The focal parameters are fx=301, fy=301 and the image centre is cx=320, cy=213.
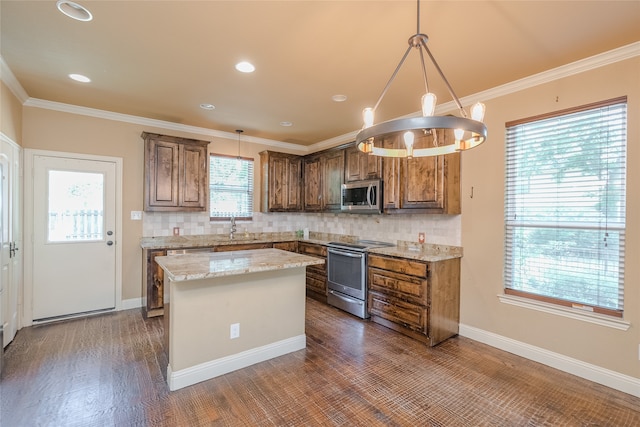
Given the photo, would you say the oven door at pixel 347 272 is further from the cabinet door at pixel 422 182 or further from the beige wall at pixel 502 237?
the beige wall at pixel 502 237

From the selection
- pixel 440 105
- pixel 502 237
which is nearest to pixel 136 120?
pixel 440 105

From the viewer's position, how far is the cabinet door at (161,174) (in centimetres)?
411

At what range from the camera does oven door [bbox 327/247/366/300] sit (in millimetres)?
3903

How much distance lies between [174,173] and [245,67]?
2227 mm

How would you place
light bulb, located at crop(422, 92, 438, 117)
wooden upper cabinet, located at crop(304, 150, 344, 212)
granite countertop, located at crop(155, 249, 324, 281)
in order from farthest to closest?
wooden upper cabinet, located at crop(304, 150, 344, 212), granite countertop, located at crop(155, 249, 324, 281), light bulb, located at crop(422, 92, 438, 117)

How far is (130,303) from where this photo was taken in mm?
4219

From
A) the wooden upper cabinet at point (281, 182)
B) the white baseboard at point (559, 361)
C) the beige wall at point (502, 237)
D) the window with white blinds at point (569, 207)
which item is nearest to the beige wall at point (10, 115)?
the wooden upper cabinet at point (281, 182)

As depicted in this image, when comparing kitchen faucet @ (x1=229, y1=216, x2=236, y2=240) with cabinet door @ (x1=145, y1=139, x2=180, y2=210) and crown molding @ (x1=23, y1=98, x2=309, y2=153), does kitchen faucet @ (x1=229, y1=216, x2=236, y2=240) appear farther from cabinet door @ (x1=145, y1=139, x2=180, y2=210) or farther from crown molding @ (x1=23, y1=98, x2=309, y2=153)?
crown molding @ (x1=23, y1=98, x2=309, y2=153)

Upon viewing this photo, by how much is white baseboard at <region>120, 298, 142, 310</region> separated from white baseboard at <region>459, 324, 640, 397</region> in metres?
4.28

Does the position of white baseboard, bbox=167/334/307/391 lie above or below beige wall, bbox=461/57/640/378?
below

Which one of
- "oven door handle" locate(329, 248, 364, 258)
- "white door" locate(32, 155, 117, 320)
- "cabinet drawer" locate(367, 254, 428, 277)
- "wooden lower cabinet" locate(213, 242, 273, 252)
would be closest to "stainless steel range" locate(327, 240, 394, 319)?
"oven door handle" locate(329, 248, 364, 258)

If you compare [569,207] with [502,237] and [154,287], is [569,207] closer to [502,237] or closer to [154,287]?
[502,237]

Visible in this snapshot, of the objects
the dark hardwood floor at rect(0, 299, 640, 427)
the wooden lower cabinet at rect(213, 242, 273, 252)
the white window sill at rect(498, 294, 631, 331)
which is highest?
the wooden lower cabinet at rect(213, 242, 273, 252)

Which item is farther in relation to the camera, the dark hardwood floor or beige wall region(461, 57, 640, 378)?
beige wall region(461, 57, 640, 378)
